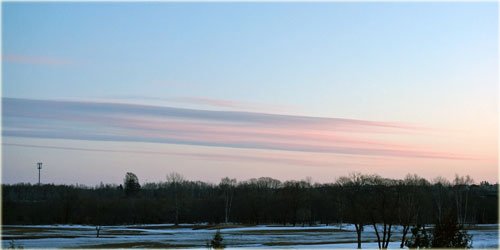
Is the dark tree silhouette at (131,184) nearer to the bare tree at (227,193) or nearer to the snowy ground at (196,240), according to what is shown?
the bare tree at (227,193)

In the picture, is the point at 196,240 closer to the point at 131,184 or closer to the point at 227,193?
the point at 227,193

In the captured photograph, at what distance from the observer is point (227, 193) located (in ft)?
382

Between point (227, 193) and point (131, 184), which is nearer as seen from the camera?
point (227, 193)

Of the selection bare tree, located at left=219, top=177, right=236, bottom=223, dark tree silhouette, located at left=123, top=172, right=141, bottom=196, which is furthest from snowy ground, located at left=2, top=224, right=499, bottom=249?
dark tree silhouette, located at left=123, top=172, right=141, bottom=196

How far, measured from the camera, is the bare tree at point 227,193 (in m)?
101

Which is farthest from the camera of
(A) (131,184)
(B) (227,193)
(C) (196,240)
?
(A) (131,184)

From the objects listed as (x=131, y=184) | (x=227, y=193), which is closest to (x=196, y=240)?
(x=227, y=193)

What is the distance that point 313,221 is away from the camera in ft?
334

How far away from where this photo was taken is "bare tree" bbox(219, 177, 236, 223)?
100925mm

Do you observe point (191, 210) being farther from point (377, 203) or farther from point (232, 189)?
point (377, 203)

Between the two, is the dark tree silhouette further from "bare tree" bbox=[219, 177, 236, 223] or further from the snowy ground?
the snowy ground

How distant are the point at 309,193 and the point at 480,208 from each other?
90.7 feet

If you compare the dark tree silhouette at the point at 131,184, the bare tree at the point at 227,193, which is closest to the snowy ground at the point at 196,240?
the bare tree at the point at 227,193

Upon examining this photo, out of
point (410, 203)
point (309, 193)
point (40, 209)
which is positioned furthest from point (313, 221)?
point (410, 203)
